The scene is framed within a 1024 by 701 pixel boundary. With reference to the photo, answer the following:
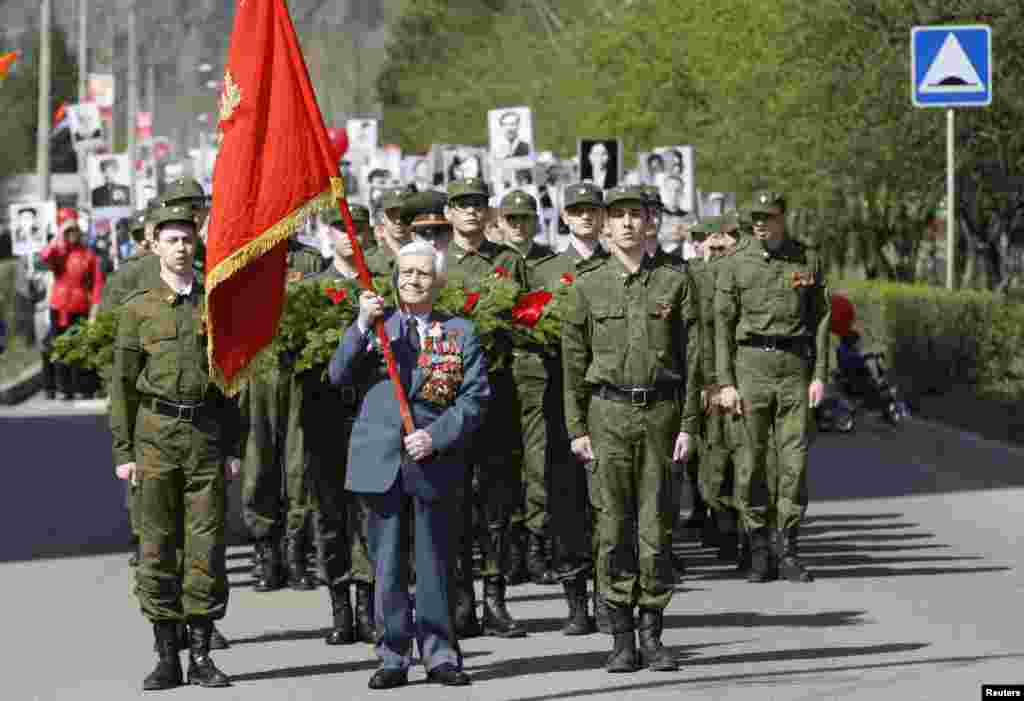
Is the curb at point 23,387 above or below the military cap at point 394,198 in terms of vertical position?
below

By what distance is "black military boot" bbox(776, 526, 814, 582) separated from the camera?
14.2 metres

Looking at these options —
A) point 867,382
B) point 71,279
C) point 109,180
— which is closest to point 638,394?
point 867,382

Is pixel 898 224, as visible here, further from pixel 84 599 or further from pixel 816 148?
pixel 84 599

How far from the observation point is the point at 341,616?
39.4ft

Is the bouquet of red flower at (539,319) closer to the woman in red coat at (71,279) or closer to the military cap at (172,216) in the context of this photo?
the military cap at (172,216)

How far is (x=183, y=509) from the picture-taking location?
11.1m

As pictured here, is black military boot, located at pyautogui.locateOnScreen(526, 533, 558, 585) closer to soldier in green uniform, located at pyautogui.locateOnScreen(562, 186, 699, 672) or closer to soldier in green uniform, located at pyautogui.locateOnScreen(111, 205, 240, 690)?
soldier in green uniform, located at pyautogui.locateOnScreen(562, 186, 699, 672)

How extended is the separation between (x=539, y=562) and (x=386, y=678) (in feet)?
13.3

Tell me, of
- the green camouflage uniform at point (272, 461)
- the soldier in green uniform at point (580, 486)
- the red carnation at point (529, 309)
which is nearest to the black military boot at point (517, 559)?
the soldier in green uniform at point (580, 486)

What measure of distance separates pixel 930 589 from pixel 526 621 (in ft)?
7.49

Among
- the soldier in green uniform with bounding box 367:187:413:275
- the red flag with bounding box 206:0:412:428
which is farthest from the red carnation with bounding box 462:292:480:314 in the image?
the red flag with bounding box 206:0:412:428

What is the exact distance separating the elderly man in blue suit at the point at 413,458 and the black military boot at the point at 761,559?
3.87 meters

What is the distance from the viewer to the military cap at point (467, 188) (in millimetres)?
13781

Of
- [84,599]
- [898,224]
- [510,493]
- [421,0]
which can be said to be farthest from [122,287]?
[421,0]
